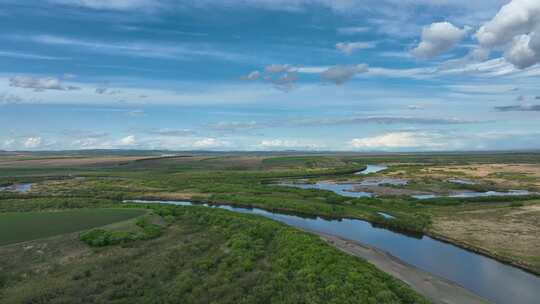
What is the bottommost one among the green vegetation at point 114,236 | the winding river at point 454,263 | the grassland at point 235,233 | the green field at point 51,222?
the winding river at point 454,263

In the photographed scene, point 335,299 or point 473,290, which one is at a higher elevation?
point 335,299

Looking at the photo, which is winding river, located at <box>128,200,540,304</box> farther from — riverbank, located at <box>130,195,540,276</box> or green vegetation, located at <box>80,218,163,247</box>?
green vegetation, located at <box>80,218,163,247</box>

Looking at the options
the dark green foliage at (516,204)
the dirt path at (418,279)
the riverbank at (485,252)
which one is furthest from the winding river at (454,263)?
the dark green foliage at (516,204)

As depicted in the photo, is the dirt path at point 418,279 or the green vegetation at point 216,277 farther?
the dirt path at point 418,279

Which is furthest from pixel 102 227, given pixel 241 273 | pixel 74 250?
pixel 241 273

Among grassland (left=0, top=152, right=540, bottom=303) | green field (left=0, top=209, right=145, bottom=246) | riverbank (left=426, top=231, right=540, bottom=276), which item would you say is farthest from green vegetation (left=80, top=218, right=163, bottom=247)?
riverbank (left=426, top=231, right=540, bottom=276)

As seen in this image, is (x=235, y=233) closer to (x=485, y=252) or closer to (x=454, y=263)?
(x=454, y=263)

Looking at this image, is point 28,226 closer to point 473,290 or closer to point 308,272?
point 308,272

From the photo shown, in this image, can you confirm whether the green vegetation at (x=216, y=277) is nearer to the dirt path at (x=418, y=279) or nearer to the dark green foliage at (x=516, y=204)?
the dirt path at (x=418, y=279)
